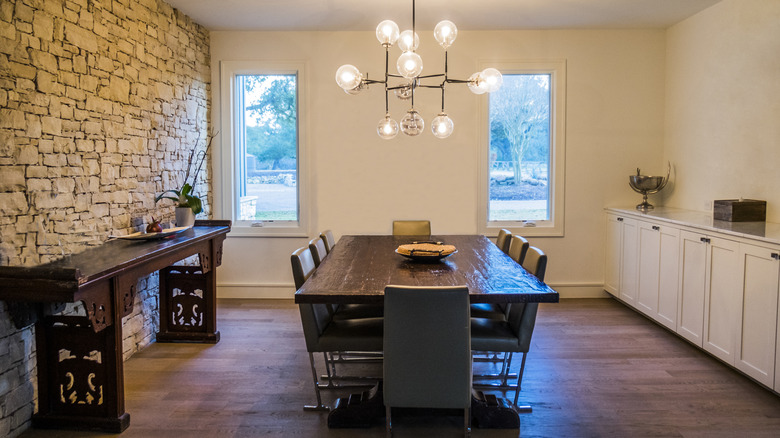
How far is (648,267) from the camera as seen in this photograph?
4746 millimetres

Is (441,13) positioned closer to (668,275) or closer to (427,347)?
(668,275)

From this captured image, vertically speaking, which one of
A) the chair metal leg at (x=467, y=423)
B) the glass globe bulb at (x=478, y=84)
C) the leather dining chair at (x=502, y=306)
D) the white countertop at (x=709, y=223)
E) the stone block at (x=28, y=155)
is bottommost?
the chair metal leg at (x=467, y=423)

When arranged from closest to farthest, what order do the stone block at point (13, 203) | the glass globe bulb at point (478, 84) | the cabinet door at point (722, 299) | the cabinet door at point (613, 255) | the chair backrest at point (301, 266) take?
the stone block at point (13, 203) < the chair backrest at point (301, 266) < the glass globe bulb at point (478, 84) < the cabinet door at point (722, 299) < the cabinet door at point (613, 255)

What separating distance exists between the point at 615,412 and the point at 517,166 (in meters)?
3.14

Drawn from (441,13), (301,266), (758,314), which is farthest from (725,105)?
(301,266)

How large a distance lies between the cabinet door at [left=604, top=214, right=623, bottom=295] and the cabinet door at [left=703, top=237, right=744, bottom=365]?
4.96 ft

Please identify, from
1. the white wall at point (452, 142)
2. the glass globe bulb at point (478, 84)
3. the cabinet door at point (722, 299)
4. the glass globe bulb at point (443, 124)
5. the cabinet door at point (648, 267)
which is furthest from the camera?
the white wall at point (452, 142)

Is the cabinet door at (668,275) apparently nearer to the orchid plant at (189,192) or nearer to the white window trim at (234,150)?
the white window trim at (234,150)

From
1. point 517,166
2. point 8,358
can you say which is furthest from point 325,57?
point 8,358

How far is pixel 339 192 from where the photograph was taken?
18.8 ft

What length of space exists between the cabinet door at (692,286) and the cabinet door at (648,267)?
0.37 m

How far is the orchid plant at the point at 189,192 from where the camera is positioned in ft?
14.1

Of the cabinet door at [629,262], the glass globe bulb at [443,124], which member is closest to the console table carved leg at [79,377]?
the glass globe bulb at [443,124]

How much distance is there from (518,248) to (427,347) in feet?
5.31
